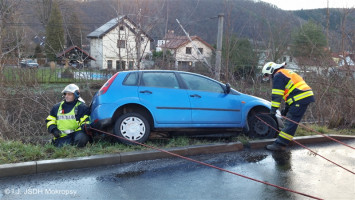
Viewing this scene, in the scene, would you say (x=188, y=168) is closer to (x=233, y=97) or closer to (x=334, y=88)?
(x=233, y=97)

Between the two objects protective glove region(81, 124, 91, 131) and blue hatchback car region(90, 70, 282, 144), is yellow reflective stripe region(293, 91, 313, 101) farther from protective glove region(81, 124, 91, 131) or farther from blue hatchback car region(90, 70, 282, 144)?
protective glove region(81, 124, 91, 131)

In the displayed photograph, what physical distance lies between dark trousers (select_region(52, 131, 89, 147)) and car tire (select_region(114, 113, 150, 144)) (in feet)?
1.86

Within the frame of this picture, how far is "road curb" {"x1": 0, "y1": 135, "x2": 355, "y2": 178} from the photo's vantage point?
14.5 ft

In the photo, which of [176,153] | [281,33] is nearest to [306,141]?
[176,153]

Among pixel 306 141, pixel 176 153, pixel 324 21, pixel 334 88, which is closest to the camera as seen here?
pixel 176 153

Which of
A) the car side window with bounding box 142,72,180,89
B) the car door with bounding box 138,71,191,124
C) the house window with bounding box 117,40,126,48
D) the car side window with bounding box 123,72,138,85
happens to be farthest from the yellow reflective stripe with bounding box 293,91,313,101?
the house window with bounding box 117,40,126,48

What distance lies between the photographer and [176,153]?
5.44m

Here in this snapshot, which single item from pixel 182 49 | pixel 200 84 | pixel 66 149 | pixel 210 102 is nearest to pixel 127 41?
pixel 182 49

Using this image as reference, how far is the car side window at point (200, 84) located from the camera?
622cm

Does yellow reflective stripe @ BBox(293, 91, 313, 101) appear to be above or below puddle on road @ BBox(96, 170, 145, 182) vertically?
above

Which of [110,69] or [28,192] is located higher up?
[110,69]

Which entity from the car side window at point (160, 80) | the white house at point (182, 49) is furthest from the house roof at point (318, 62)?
the car side window at point (160, 80)

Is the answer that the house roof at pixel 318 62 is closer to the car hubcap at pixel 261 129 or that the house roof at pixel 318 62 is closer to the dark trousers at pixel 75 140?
the car hubcap at pixel 261 129

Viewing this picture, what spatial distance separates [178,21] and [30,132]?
661 centimetres
